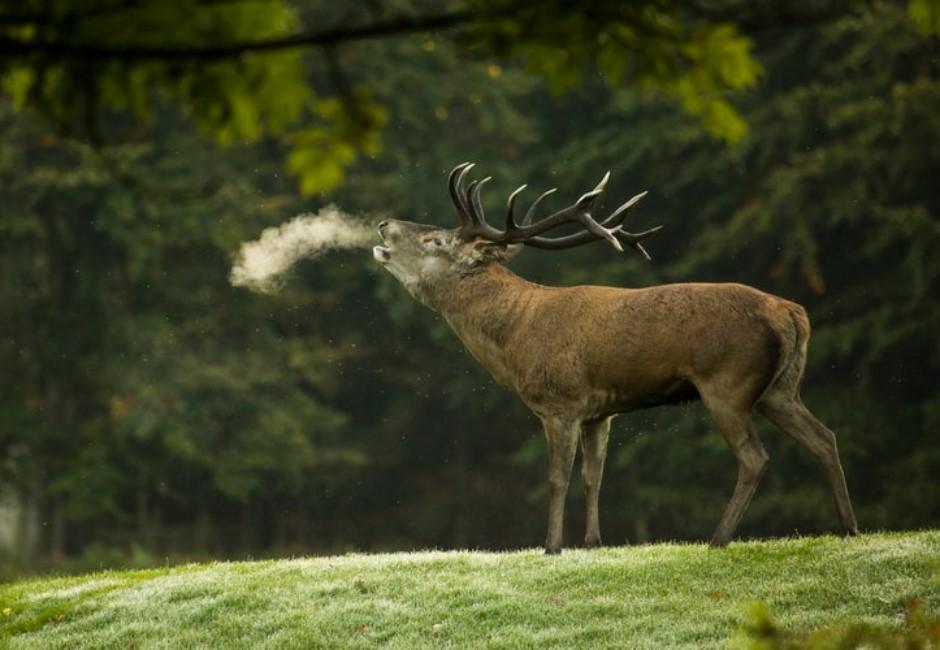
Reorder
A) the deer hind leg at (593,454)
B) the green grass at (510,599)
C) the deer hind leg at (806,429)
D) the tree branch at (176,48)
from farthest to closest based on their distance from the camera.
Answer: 1. the deer hind leg at (593,454)
2. the deer hind leg at (806,429)
3. the green grass at (510,599)
4. the tree branch at (176,48)

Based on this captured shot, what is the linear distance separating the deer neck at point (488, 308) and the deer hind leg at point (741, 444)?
157cm

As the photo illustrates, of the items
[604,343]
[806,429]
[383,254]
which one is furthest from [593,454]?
[383,254]

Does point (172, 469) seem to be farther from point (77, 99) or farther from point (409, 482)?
point (77, 99)

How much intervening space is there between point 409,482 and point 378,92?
763cm

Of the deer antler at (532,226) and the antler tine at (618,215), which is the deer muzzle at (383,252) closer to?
the deer antler at (532,226)

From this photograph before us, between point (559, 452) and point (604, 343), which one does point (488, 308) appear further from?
point (559, 452)

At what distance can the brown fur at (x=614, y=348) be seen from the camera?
982 cm

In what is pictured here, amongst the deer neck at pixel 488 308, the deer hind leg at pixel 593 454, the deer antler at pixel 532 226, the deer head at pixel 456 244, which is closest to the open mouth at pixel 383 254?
the deer head at pixel 456 244

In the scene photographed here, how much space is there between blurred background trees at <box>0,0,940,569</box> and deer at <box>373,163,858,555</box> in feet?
35.4

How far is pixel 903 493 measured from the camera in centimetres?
2211

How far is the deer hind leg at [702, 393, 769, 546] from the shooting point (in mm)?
9797

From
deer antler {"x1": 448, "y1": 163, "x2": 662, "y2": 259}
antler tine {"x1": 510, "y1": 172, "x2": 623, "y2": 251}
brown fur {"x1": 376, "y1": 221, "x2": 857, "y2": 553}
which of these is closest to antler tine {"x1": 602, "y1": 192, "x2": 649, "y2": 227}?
deer antler {"x1": 448, "y1": 163, "x2": 662, "y2": 259}

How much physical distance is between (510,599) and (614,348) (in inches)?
71.4

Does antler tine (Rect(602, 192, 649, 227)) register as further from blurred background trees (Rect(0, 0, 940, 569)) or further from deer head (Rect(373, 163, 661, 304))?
blurred background trees (Rect(0, 0, 940, 569))
